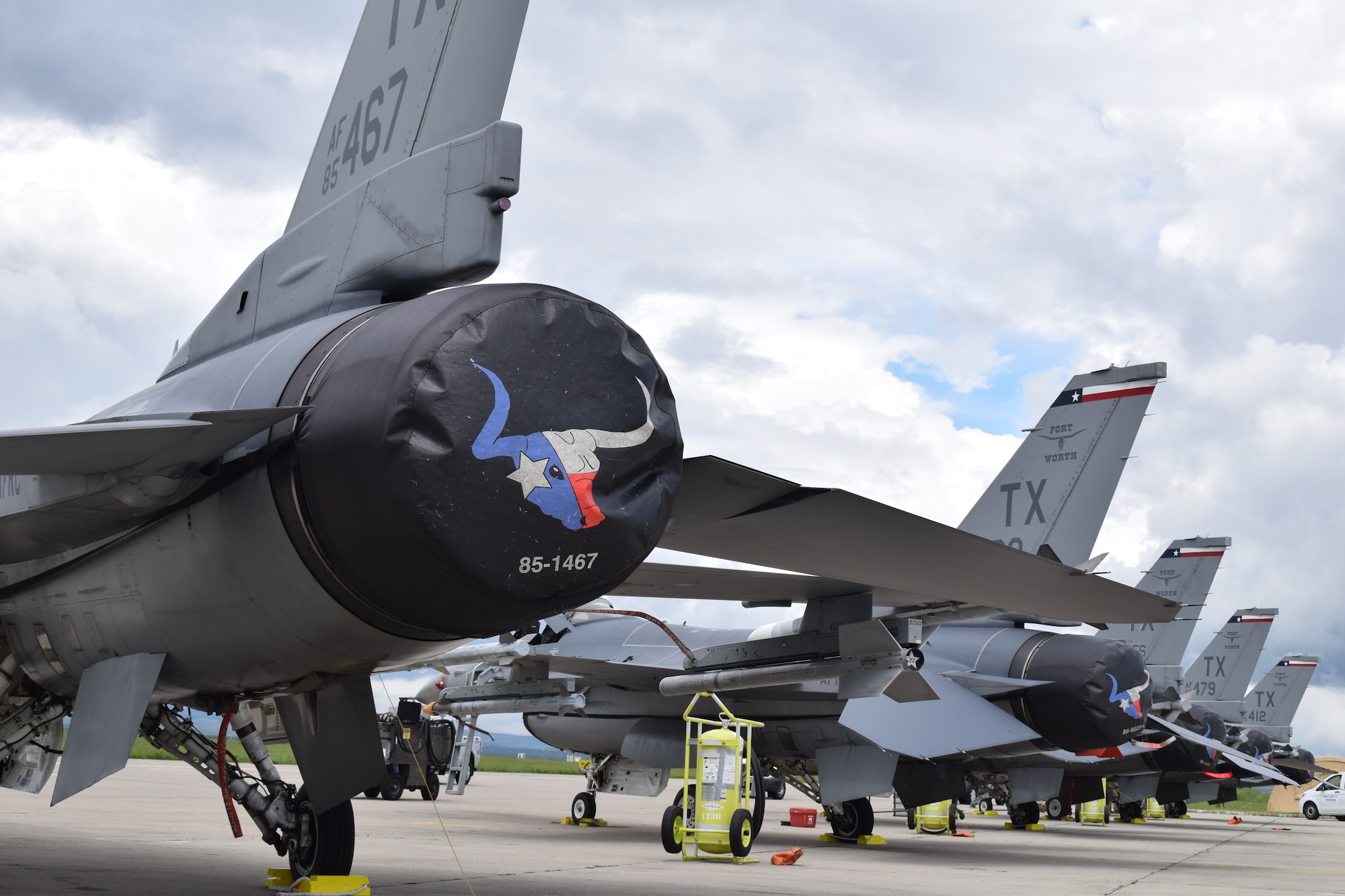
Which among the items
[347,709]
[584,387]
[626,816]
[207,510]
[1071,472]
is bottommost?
[626,816]

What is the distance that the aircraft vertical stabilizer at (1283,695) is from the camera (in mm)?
A: 35750

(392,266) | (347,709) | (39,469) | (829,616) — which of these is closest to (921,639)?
(829,616)

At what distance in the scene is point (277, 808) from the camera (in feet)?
19.3

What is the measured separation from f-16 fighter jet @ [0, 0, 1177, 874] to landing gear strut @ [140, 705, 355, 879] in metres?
0.31

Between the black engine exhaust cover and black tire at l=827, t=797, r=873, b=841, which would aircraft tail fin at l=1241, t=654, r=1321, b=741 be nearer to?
black tire at l=827, t=797, r=873, b=841

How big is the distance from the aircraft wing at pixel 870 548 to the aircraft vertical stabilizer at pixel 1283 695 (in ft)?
112

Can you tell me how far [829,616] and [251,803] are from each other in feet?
12.7

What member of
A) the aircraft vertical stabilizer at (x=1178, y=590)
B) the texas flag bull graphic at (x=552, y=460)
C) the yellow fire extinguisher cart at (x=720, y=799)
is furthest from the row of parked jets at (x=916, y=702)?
the aircraft vertical stabilizer at (x=1178, y=590)

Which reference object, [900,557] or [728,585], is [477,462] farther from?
[728,585]

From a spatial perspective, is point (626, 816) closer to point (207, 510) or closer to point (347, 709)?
point (347, 709)

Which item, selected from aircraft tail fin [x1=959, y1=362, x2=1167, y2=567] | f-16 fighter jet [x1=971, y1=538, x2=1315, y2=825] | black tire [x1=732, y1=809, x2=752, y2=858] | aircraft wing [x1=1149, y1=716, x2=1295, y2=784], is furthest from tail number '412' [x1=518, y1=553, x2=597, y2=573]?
aircraft wing [x1=1149, y1=716, x2=1295, y2=784]

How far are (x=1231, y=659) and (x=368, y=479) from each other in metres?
32.1

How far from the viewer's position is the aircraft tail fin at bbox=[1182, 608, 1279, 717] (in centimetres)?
3020

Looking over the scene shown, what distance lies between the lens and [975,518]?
1203cm
